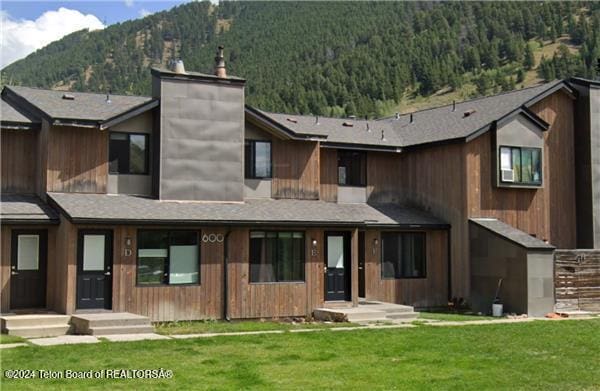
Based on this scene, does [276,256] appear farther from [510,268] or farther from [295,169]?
[510,268]

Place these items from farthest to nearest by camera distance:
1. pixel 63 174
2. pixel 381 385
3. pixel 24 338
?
pixel 63 174 < pixel 24 338 < pixel 381 385

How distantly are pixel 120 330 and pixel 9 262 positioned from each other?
4.23m

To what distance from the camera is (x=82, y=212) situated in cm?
2006

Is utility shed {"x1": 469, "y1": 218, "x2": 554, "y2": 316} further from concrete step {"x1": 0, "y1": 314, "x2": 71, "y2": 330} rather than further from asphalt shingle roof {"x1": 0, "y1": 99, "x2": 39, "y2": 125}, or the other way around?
asphalt shingle roof {"x1": 0, "y1": 99, "x2": 39, "y2": 125}

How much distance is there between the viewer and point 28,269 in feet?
69.0

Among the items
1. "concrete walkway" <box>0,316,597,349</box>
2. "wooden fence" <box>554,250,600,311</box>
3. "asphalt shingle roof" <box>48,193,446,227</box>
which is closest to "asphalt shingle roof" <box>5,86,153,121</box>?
"asphalt shingle roof" <box>48,193,446,227</box>

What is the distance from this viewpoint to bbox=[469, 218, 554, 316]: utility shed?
24172mm

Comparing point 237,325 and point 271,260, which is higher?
point 271,260

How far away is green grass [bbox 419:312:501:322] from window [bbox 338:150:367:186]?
232 inches

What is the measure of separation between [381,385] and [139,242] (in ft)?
33.7

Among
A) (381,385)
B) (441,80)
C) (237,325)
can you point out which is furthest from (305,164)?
(441,80)

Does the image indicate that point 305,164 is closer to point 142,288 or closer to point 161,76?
point 161,76

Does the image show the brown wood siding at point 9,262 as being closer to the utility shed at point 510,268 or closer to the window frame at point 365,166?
the window frame at point 365,166

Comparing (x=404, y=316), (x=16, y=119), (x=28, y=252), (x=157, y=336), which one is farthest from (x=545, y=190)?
(x=16, y=119)
